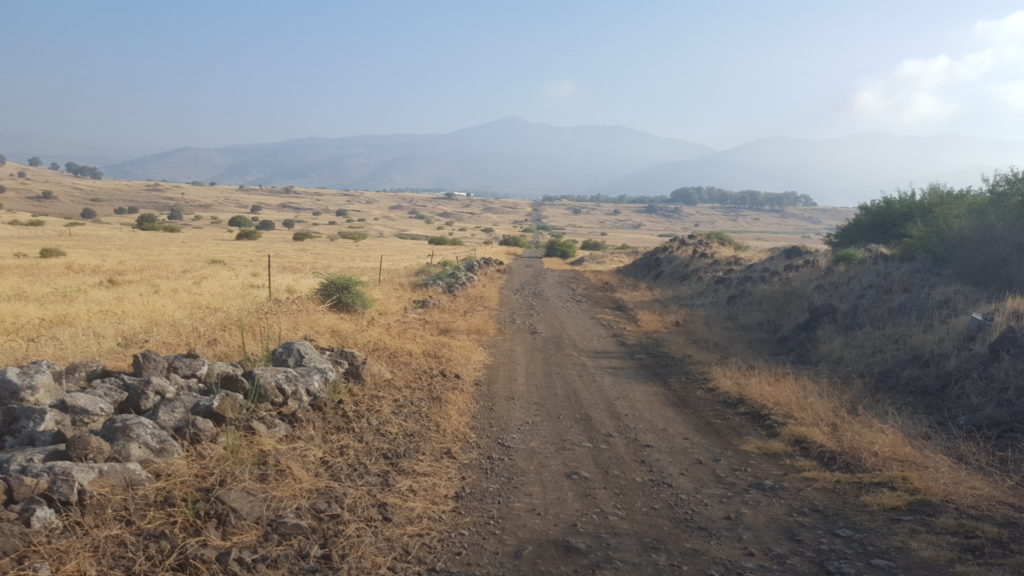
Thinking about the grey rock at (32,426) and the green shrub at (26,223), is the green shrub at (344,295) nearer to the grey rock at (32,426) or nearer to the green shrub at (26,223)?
the grey rock at (32,426)

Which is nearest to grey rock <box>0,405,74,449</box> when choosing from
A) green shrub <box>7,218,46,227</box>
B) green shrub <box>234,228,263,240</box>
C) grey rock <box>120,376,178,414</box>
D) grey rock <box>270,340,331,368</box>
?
grey rock <box>120,376,178,414</box>

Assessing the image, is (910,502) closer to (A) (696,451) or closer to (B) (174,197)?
(A) (696,451)

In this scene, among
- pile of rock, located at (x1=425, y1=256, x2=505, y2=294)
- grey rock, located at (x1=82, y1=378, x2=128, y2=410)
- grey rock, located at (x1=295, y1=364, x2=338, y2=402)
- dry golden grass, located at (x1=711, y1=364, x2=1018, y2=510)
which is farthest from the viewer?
pile of rock, located at (x1=425, y1=256, x2=505, y2=294)

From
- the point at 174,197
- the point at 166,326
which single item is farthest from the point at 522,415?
the point at 174,197

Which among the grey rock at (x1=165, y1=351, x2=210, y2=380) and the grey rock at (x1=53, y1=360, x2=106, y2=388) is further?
the grey rock at (x1=165, y1=351, x2=210, y2=380)

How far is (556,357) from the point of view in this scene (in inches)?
517

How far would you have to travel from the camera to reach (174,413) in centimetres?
643

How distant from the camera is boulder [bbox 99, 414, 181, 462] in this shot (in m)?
5.54

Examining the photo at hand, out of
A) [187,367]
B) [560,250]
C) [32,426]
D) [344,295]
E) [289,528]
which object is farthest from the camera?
[560,250]

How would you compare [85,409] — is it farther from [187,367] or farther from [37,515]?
[37,515]

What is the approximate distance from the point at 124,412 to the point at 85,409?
1.47 feet

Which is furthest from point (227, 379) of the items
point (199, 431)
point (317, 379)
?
Result: point (199, 431)

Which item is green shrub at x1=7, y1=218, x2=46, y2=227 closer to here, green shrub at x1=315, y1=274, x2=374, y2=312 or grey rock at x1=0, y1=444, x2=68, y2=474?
green shrub at x1=315, y1=274, x2=374, y2=312

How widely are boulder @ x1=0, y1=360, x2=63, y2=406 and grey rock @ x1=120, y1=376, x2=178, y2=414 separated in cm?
67
